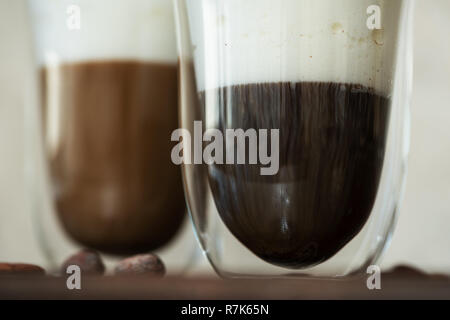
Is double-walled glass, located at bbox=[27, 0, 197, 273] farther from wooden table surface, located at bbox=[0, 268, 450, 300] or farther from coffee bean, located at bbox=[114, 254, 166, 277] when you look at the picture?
wooden table surface, located at bbox=[0, 268, 450, 300]

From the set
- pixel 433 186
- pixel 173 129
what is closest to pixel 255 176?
pixel 173 129

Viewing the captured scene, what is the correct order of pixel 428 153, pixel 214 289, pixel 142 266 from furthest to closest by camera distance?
1. pixel 428 153
2. pixel 142 266
3. pixel 214 289

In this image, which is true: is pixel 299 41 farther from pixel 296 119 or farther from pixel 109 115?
pixel 109 115

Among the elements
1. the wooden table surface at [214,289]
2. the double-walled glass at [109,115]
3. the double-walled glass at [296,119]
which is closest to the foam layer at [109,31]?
the double-walled glass at [109,115]

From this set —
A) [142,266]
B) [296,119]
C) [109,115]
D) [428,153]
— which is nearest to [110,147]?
[109,115]

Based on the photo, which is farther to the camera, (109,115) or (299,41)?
(109,115)

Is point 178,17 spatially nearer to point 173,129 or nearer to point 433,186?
point 173,129

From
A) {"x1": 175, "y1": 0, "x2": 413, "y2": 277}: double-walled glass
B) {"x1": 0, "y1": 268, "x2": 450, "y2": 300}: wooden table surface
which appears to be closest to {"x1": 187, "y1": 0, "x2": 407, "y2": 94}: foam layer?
{"x1": 175, "y1": 0, "x2": 413, "y2": 277}: double-walled glass

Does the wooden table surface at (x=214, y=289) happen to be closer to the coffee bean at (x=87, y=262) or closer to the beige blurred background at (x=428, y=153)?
the coffee bean at (x=87, y=262)
